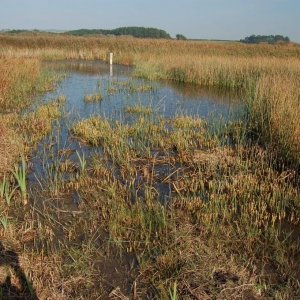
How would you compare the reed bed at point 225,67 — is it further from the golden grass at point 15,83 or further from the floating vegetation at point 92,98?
the golden grass at point 15,83

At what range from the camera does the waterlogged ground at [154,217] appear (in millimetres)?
3564

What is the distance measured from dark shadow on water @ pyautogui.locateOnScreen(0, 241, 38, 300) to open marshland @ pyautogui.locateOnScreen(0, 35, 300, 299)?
1cm

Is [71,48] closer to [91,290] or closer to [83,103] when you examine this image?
[83,103]

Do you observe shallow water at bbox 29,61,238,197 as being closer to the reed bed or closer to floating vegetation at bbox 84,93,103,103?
floating vegetation at bbox 84,93,103,103

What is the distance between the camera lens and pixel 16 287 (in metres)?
3.40

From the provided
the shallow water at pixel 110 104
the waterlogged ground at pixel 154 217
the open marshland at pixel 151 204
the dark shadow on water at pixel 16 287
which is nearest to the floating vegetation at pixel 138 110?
the open marshland at pixel 151 204

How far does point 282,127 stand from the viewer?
672cm

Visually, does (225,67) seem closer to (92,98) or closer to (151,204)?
(92,98)

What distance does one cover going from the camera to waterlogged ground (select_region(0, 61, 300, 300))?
3.56 meters

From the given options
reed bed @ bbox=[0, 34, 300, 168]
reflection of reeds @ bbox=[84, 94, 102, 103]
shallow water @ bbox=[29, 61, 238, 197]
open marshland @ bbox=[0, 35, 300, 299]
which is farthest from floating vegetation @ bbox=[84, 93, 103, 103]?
reed bed @ bbox=[0, 34, 300, 168]

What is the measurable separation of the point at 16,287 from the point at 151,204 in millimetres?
2151

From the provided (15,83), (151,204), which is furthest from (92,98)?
(151,204)

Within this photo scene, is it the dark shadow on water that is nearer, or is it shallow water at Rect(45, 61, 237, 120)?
the dark shadow on water

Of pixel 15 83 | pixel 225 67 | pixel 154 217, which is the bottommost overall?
pixel 154 217
